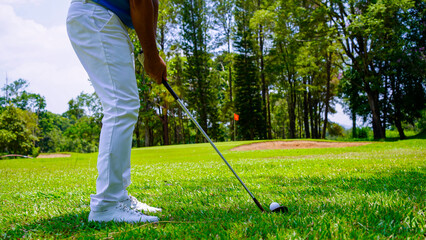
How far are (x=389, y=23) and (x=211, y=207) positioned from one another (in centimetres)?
2235

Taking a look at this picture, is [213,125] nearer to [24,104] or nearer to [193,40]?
[193,40]

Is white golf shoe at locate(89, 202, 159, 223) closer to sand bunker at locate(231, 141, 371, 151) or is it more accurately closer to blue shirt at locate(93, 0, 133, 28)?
blue shirt at locate(93, 0, 133, 28)

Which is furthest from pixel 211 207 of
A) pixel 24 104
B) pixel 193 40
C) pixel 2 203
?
→ pixel 24 104

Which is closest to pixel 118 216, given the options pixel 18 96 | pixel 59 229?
pixel 59 229

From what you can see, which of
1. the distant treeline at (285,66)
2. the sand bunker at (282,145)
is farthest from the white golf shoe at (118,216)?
the distant treeline at (285,66)

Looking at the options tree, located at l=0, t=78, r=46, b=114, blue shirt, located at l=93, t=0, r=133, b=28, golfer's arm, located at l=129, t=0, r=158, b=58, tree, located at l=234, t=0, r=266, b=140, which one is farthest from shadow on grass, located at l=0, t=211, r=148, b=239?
tree, located at l=0, t=78, r=46, b=114

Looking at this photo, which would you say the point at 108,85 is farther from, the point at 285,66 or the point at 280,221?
the point at 285,66

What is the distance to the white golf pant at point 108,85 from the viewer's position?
6.85ft

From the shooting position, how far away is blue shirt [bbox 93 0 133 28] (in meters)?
2.13

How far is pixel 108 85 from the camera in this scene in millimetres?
2156

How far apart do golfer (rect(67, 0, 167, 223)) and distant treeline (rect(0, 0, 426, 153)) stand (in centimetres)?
1832

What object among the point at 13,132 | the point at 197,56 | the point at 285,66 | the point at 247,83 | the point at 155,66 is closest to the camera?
the point at 155,66

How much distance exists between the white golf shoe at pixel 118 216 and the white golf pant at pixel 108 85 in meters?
0.05

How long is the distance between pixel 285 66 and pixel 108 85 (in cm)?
2979
